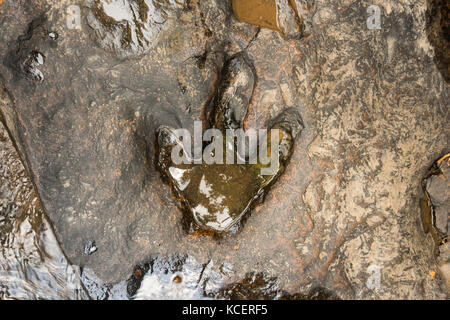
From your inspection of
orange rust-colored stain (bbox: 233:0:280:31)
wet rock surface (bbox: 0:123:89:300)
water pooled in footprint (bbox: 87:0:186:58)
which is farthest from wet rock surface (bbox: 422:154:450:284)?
wet rock surface (bbox: 0:123:89:300)

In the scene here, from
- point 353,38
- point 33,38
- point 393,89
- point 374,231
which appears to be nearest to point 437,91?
point 393,89

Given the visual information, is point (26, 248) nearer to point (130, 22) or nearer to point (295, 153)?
point (130, 22)

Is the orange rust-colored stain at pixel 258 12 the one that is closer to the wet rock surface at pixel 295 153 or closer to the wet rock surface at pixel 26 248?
the wet rock surface at pixel 295 153

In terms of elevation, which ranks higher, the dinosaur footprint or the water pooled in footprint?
the water pooled in footprint

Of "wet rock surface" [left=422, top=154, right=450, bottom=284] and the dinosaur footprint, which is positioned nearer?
the dinosaur footprint

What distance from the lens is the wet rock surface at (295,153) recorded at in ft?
8.59

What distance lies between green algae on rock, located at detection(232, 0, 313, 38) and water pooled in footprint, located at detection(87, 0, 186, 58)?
14.9 inches

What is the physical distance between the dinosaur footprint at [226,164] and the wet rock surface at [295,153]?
0.22ft

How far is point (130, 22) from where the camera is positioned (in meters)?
2.60

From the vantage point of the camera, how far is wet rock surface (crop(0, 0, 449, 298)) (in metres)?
2.62

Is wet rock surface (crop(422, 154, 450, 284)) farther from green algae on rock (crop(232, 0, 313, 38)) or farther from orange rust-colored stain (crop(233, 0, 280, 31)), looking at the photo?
orange rust-colored stain (crop(233, 0, 280, 31))

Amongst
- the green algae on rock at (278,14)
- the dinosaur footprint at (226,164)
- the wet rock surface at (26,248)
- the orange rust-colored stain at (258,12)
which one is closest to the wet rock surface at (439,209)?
the dinosaur footprint at (226,164)

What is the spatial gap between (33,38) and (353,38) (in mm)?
1880

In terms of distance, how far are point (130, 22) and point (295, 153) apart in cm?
126
